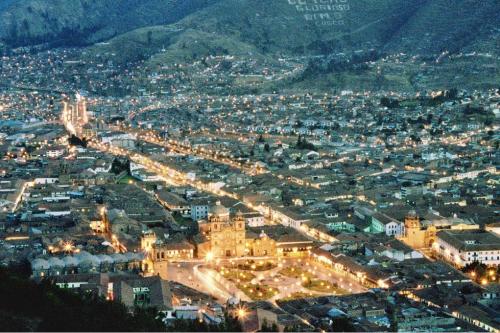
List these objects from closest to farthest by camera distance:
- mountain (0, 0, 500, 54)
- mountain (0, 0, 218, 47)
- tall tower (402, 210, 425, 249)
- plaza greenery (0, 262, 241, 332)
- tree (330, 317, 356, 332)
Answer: plaza greenery (0, 262, 241, 332) → tree (330, 317, 356, 332) → tall tower (402, 210, 425, 249) → mountain (0, 0, 500, 54) → mountain (0, 0, 218, 47)

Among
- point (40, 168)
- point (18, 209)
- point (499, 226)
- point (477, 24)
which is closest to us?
point (499, 226)

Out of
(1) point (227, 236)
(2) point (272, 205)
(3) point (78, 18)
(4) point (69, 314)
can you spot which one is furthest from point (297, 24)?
(4) point (69, 314)

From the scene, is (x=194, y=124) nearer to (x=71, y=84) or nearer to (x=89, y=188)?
(x=89, y=188)

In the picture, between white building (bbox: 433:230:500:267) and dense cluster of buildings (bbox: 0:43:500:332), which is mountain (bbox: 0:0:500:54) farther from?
white building (bbox: 433:230:500:267)

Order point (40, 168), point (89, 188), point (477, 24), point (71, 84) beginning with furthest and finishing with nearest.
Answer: point (477, 24), point (71, 84), point (40, 168), point (89, 188)

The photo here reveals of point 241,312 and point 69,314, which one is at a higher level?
point 69,314

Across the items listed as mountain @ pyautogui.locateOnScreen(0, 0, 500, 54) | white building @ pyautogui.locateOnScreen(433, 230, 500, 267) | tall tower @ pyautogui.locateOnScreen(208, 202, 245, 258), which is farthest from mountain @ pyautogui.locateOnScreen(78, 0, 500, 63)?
tall tower @ pyautogui.locateOnScreen(208, 202, 245, 258)

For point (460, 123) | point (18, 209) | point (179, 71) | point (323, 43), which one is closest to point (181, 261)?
point (18, 209)

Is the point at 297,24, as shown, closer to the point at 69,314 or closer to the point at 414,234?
the point at 414,234
